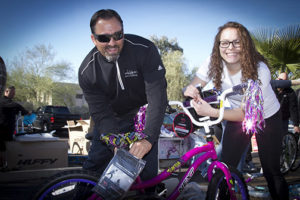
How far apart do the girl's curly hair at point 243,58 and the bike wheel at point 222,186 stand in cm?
93

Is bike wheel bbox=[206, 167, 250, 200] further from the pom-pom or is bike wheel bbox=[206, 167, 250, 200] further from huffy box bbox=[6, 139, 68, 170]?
huffy box bbox=[6, 139, 68, 170]

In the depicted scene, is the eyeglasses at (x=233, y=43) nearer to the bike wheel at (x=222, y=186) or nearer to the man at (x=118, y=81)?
the man at (x=118, y=81)

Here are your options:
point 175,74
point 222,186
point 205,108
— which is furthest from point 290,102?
point 175,74

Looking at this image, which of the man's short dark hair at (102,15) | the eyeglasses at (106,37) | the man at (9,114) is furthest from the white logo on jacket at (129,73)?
the man at (9,114)

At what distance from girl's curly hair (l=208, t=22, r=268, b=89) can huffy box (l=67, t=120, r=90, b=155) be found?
4.66m

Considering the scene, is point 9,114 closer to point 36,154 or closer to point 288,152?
point 36,154

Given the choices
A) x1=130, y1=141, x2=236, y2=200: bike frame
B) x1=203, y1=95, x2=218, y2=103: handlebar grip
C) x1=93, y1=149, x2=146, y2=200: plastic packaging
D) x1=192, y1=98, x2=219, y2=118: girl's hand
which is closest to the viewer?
x1=93, y1=149, x2=146, y2=200: plastic packaging

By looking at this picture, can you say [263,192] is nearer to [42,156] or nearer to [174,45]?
[42,156]

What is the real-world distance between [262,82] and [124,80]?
1.33 metres

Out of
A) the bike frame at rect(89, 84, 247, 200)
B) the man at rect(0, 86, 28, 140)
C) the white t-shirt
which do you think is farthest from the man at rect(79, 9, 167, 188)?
the man at rect(0, 86, 28, 140)

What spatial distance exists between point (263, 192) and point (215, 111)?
2.17 m

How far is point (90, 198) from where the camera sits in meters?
1.60

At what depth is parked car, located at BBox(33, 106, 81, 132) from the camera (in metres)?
→ 16.6

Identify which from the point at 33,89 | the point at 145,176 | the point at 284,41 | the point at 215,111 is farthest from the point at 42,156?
the point at 33,89
